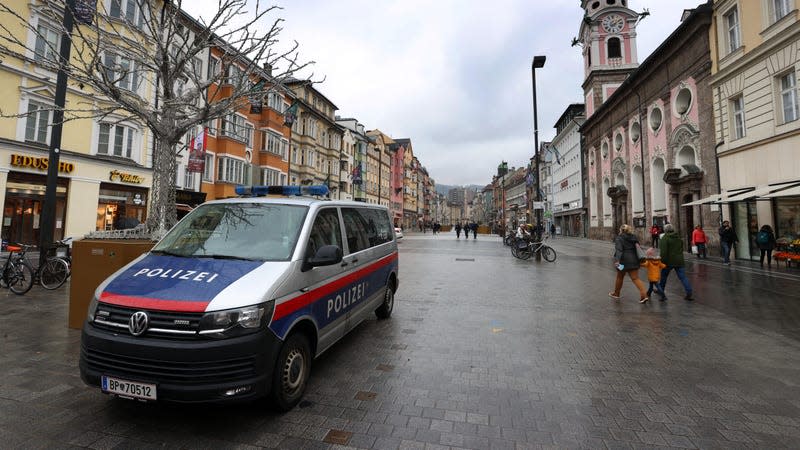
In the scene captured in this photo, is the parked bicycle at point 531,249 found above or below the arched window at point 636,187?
below

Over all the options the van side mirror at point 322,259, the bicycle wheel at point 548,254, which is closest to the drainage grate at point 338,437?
the van side mirror at point 322,259

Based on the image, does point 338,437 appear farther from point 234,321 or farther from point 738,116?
point 738,116

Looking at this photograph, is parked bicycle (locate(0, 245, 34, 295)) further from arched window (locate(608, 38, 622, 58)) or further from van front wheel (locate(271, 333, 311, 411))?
arched window (locate(608, 38, 622, 58))

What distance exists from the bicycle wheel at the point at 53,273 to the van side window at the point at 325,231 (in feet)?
28.5

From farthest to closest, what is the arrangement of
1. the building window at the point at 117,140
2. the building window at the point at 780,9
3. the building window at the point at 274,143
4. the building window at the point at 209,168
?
1. the building window at the point at 274,143
2. the building window at the point at 209,168
3. the building window at the point at 117,140
4. the building window at the point at 780,9

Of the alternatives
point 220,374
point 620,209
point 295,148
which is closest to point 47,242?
point 220,374

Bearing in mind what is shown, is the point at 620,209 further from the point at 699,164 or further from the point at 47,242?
the point at 47,242

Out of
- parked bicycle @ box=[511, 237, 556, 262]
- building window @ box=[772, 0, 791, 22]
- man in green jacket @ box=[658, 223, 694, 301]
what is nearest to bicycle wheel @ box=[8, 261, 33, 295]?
man in green jacket @ box=[658, 223, 694, 301]

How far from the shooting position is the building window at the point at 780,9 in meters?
14.8

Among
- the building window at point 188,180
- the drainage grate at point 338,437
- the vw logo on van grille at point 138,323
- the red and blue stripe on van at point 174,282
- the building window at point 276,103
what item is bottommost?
the drainage grate at point 338,437

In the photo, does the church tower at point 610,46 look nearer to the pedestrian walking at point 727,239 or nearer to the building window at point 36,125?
the pedestrian walking at point 727,239

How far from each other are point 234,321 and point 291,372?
2.81ft

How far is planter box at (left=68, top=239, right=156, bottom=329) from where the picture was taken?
222 inches

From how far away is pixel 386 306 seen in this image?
663 centimetres
